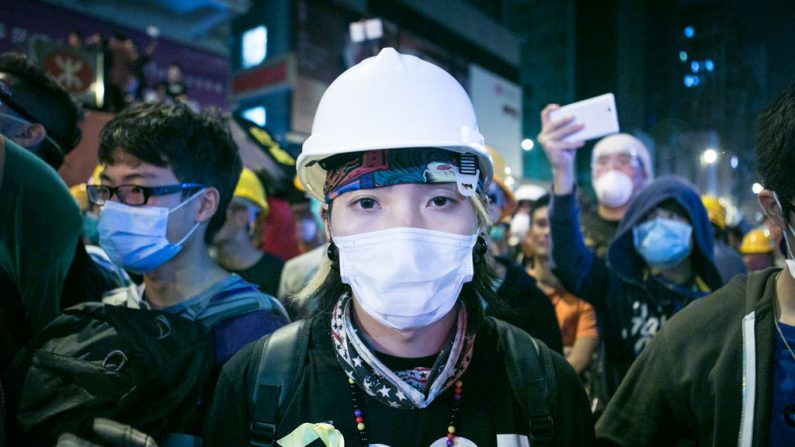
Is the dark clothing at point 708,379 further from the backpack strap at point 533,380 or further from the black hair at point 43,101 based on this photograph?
the black hair at point 43,101

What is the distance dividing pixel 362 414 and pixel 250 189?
3.39 metres

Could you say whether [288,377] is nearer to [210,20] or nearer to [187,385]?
[187,385]

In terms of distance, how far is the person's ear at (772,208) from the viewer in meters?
1.60

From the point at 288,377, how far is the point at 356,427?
25cm

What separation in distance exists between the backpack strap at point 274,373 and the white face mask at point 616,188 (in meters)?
3.38

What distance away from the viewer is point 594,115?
→ 8.30ft

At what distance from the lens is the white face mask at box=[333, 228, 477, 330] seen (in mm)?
1524

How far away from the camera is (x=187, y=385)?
183 centimetres

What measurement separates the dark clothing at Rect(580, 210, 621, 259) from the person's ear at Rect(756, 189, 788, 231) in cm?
290

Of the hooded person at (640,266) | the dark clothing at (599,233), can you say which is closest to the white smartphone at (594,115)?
the hooded person at (640,266)

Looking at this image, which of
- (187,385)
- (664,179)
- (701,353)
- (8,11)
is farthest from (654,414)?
(8,11)

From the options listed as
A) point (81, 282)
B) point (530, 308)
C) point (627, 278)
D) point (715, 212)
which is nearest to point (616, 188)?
point (627, 278)

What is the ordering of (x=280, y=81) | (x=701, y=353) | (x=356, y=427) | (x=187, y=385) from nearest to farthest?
1. (x=356, y=427)
2. (x=701, y=353)
3. (x=187, y=385)
4. (x=280, y=81)

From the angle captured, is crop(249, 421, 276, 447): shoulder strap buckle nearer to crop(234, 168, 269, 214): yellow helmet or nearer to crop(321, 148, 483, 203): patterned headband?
crop(321, 148, 483, 203): patterned headband
